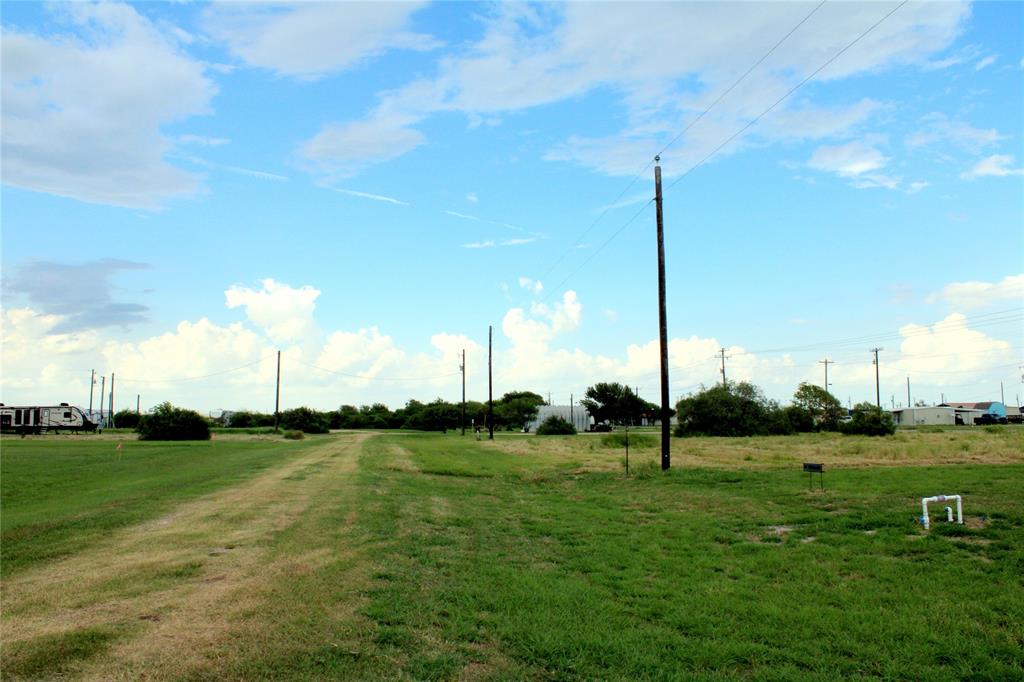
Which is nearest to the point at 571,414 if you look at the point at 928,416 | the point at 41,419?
the point at 928,416

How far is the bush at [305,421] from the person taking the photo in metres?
91.1

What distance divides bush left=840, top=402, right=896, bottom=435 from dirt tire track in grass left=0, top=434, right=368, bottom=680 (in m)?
64.8

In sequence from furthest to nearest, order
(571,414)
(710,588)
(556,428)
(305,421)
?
(571,414) < (556,428) < (305,421) < (710,588)

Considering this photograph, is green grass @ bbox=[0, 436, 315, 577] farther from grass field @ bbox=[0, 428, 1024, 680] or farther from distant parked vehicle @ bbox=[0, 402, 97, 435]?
distant parked vehicle @ bbox=[0, 402, 97, 435]

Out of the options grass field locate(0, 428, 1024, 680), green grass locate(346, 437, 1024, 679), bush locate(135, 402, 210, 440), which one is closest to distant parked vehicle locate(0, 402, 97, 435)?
bush locate(135, 402, 210, 440)

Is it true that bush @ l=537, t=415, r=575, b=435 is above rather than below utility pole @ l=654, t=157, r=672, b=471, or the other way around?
below

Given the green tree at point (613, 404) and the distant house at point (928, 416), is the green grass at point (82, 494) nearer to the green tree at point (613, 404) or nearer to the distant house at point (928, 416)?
the green tree at point (613, 404)

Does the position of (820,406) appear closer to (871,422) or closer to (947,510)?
(871,422)

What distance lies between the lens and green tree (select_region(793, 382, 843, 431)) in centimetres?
8244

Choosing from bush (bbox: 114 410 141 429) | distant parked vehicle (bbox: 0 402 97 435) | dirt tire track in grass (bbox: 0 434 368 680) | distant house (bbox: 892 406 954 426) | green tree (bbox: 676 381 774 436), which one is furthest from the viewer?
distant house (bbox: 892 406 954 426)

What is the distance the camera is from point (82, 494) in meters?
19.0

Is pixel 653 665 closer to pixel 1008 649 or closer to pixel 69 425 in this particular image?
pixel 1008 649

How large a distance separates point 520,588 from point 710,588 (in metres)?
2.27

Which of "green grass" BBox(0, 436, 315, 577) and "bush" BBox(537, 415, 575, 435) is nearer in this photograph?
"green grass" BBox(0, 436, 315, 577)
